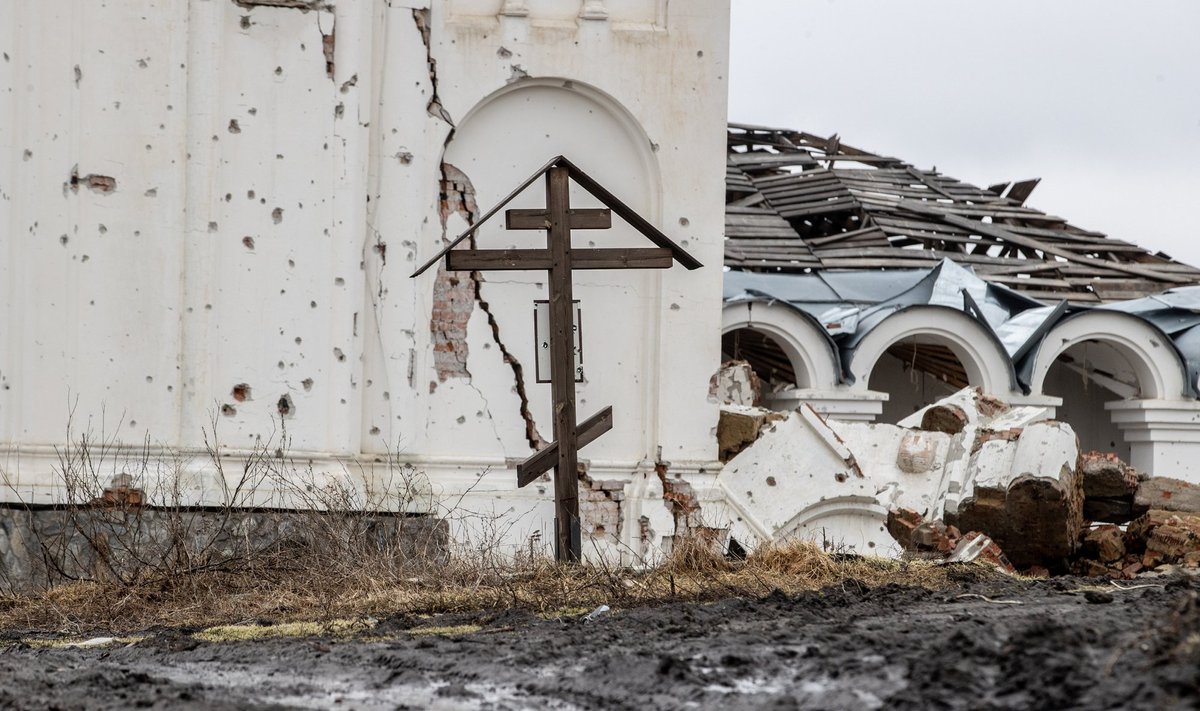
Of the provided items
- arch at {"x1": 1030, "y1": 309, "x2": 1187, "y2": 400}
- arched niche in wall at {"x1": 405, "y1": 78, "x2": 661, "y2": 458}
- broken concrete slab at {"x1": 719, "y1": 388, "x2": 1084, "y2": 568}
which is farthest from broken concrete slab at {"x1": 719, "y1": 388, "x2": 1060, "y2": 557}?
arch at {"x1": 1030, "y1": 309, "x2": 1187, "y2": 400}

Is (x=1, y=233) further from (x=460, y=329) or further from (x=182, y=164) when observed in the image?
(x=460, y=329)

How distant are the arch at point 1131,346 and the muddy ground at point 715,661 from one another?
11.7m

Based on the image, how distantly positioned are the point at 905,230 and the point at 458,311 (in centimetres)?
1351

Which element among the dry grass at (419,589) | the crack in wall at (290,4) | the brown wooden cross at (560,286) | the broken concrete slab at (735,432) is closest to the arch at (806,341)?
the broken concrete slab at (735,432)

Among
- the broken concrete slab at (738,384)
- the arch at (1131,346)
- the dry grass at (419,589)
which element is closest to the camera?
the dry grass at (419,589)

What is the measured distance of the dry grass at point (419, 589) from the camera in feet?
22.3

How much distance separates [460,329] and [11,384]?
3016 millimetres

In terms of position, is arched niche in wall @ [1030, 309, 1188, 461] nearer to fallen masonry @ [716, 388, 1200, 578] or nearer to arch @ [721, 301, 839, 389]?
arch @ [721, 301, 839, 389]

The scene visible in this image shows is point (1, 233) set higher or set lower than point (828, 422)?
higher

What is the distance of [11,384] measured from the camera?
9422 millimetres

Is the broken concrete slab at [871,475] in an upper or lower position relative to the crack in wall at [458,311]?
lower

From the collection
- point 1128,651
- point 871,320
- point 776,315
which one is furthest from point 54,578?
point 871,320

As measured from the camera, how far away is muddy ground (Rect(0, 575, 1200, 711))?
374 cm

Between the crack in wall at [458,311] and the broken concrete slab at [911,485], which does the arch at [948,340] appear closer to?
the broken concrete slab at [911,485]
